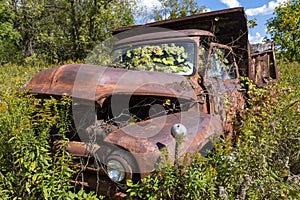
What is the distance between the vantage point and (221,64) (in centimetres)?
495

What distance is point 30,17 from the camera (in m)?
21.1

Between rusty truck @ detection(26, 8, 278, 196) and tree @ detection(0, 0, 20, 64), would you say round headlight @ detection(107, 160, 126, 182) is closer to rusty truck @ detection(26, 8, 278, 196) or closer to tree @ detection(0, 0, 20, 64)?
rusty truck @ detection(26, 8, 278, 196)

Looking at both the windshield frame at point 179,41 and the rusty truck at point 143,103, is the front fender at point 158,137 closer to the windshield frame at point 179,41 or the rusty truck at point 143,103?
the rusty truck at point 143,103

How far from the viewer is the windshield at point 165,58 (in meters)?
4.03

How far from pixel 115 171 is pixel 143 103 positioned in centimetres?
105

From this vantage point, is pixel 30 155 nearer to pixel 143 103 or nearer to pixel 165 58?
pixel 143 103

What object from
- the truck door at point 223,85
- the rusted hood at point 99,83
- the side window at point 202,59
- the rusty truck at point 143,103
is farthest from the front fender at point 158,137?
the side window at point 202,59

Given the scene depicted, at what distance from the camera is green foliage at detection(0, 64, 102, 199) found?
2572mm

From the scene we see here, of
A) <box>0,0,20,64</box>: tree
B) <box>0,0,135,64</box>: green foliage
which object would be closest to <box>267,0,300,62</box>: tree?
<box>0,0,135,64</box>: green foliage

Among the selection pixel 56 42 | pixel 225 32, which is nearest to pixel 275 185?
pixel 225 32

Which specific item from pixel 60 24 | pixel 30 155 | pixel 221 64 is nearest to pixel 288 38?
pixel 60 24

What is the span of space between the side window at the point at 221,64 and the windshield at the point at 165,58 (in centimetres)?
40

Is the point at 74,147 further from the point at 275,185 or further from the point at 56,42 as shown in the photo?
the point at 56,42

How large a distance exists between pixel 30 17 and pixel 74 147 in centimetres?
2090
